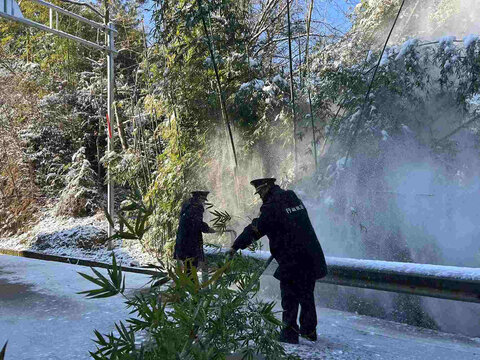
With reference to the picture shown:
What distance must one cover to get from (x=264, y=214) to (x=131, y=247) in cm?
828

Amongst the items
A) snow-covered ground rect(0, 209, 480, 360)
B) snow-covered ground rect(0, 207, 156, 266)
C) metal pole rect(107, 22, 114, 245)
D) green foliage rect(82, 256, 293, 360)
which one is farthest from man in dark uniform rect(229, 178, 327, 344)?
metal pole rect(107, 22, 114, 245)

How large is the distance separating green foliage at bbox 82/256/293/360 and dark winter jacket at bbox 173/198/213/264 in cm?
382

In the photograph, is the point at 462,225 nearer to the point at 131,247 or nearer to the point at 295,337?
the point at 295,337

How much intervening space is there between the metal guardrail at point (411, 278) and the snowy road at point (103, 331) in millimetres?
444

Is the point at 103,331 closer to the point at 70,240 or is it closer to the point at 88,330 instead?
the point at 88,330

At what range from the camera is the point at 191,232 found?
6.52m

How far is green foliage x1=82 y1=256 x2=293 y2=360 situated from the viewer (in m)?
2.05

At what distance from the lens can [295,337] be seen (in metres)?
4.63

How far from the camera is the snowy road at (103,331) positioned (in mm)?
4465

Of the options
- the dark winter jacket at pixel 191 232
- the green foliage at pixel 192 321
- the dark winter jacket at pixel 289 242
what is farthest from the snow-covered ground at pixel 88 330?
the green foliage at pixel 192 321

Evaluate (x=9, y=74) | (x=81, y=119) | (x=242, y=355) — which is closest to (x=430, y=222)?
(x=242, y=355)

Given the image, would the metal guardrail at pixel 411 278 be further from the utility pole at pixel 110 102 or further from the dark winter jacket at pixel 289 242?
the utility pole at pixel 110 102

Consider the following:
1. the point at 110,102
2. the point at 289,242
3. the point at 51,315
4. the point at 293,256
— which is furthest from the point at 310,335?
the point at 110,102

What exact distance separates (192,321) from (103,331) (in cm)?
355
